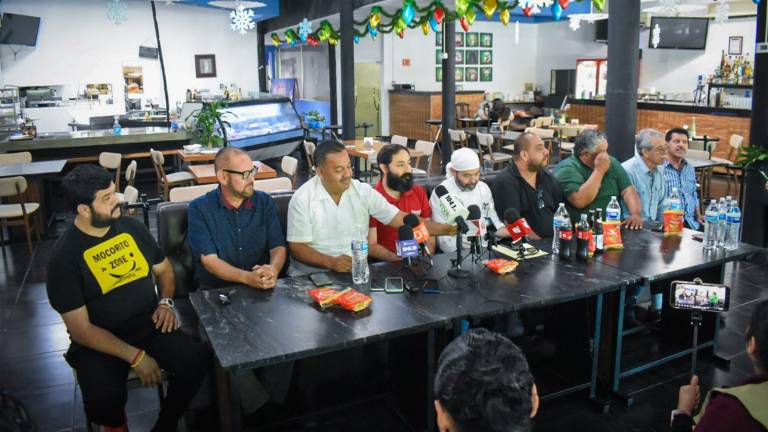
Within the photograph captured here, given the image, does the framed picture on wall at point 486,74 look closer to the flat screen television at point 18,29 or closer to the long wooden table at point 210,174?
the flat screen television at point 18,29

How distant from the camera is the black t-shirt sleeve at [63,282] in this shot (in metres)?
2.66

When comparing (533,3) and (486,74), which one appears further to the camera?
(486,74)

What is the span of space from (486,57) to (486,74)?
1.48ft

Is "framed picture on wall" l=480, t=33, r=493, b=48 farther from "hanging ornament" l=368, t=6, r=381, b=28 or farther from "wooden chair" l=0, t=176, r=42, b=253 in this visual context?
"wooden chair" l=0, t=176, r=42, b=253

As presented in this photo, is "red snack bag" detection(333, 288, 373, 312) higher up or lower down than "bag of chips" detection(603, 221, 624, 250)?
lower down

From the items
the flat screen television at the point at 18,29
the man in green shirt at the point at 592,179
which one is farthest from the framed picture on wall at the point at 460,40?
the man in green shirt at the point at 592,179

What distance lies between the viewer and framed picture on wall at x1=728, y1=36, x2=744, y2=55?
12703mm

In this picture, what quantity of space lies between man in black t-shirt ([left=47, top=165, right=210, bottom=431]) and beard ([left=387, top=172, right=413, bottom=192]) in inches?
58.2

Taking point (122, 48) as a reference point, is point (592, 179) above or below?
below

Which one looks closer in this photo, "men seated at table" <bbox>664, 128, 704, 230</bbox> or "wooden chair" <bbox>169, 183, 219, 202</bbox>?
"wooden chair" <bbox>169, 183, 219, 202</bbox>

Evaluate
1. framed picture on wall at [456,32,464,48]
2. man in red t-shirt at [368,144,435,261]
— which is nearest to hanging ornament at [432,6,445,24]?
man in red t-shirt at [368,144,435,261]

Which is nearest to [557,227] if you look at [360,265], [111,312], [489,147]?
[360,265]

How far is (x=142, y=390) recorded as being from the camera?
11.6 ft

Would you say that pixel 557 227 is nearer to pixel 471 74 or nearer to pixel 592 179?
pixel 592 179
